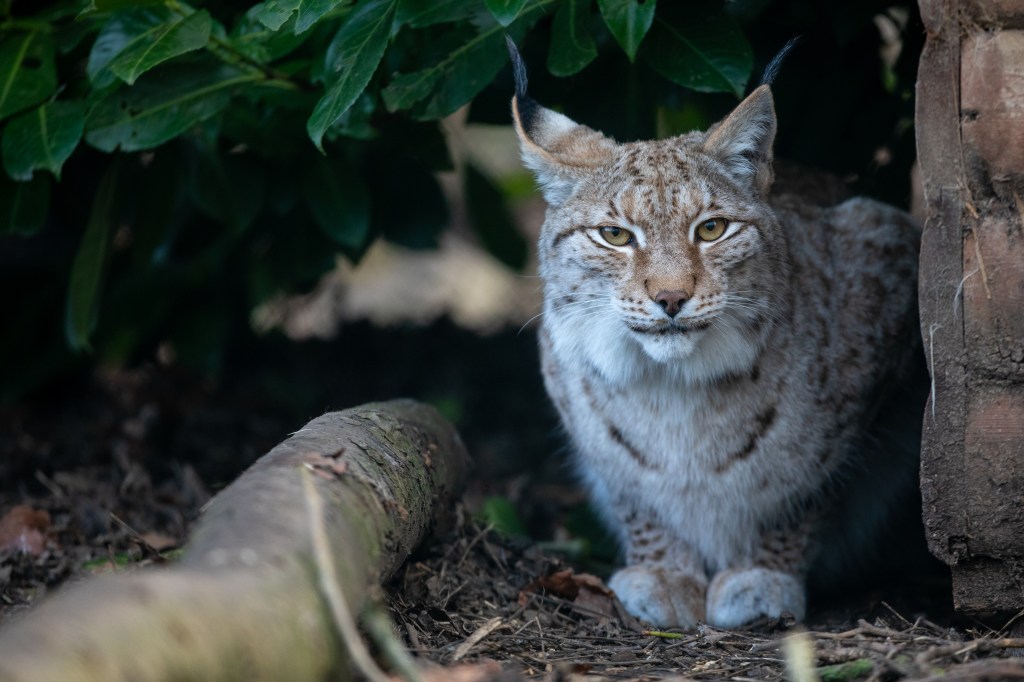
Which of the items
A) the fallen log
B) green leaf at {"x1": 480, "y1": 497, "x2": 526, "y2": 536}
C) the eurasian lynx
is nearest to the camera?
the fallen log

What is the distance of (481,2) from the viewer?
3432 millimetres

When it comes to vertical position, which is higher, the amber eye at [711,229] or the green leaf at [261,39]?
the green leaf at [261,39]

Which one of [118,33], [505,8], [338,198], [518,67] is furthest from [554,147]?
[118,33]

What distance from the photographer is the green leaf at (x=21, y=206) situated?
4.04m

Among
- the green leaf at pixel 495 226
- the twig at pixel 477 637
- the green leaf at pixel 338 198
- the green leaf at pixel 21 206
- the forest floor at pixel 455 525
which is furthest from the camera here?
the green leaf at pixel 495 226

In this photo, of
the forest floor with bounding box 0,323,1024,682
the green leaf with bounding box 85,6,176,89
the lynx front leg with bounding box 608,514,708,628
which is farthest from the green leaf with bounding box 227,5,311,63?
the lynx front leg with bounding box 608,514,708,628

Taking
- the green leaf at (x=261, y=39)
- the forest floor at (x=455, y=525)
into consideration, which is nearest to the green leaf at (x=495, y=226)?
the forest floor at (x=455, y=525)

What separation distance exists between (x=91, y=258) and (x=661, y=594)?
2596mm

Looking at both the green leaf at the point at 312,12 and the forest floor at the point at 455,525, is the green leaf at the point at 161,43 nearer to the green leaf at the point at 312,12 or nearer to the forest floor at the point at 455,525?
the green leaf at the point at 312,12

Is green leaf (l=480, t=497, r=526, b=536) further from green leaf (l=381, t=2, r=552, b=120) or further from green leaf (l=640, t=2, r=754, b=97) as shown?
green leaf (l=640, t=2, r=754, b=97)

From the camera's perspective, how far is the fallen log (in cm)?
164

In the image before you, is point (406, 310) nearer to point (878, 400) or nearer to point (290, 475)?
point (878, 400)

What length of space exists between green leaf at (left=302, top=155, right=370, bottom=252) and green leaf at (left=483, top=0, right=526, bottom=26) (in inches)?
65.0

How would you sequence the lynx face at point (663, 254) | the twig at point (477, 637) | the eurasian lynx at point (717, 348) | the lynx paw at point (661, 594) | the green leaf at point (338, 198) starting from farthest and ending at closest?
the green leaf at point (338, 198)
the lynx paw at point (661, 594)
the eurasian lynx at point (717, 348)
the lynx face at point (663, 254)
the twig at point (477, 637)
